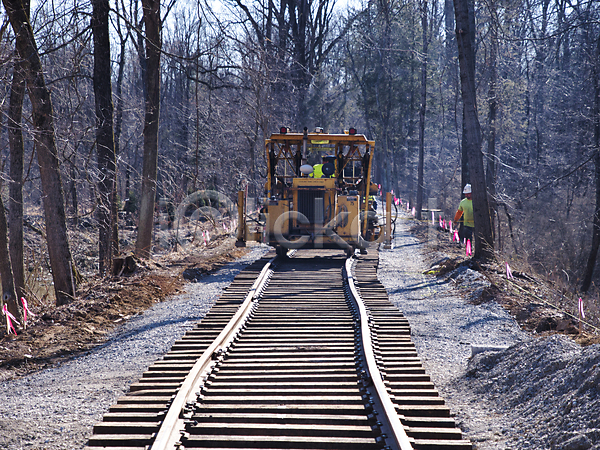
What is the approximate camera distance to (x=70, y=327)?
8664 millimetres

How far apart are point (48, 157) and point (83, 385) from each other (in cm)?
617

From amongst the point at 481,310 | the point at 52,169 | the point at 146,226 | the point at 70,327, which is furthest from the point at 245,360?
the point at 146,226

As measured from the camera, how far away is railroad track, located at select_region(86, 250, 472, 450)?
442cm

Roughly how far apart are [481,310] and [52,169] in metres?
8.57

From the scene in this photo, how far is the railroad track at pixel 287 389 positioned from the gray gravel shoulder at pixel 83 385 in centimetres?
32

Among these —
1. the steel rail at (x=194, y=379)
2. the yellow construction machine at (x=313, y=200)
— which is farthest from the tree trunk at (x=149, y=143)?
the steel rail at (x=194, y=379)

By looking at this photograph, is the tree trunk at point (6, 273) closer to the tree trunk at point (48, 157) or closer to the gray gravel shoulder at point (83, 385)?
the tree trunk at point (48, 157)

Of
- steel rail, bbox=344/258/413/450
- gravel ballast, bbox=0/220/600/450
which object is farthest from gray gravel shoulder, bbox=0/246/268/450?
steel rail, bbox=344/258/413/450

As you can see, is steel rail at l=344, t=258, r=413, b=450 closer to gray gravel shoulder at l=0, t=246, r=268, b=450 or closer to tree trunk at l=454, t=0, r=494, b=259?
gray gravel shoulder at l=0, t=246, r=268, b=450

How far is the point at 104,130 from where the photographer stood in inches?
572

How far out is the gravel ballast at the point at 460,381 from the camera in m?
4.66

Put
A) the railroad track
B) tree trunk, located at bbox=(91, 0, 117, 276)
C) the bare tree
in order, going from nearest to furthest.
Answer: the railroad track
the bare tree
tree trunk, located at bbox=(91, 0, 117, 276)

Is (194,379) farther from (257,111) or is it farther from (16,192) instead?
(257,111)

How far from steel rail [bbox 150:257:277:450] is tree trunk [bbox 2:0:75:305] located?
3.99 metres
